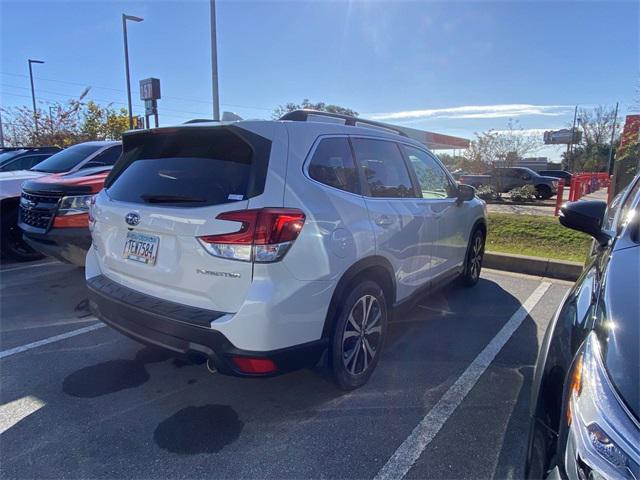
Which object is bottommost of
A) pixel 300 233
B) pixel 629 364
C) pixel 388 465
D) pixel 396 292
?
pixel 388 465

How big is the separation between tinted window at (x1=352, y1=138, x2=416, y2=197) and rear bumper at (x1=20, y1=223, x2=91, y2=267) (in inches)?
128

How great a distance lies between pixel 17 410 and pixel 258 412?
1.58m

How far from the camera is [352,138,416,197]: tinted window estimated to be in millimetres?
3170

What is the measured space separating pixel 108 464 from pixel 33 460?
0.43m

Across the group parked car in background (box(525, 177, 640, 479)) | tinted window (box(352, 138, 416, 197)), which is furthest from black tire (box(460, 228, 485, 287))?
parked car in background (box(525, 177, 640, 479))

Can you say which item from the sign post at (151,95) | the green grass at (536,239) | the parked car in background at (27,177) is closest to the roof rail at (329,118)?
the green grass at (536,239)

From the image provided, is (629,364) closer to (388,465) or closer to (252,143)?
(388,465)

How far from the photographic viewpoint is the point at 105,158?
6.71m

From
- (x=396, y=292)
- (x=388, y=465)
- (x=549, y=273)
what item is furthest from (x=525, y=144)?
(x=388, y=465)

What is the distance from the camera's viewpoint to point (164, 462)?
2.31 meters

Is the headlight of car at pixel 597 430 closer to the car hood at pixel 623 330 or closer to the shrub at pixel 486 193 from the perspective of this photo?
the car hood at pixel 623 330

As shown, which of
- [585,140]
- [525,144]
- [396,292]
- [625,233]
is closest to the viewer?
[625,233]

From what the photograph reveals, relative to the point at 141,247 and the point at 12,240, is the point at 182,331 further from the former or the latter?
the point at 12,240

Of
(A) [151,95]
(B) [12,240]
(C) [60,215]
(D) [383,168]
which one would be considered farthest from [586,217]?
(A) [151,95]
